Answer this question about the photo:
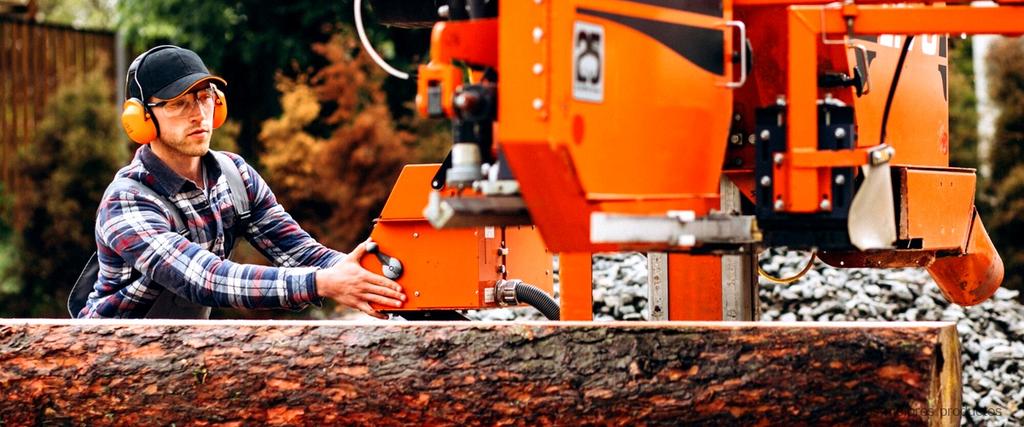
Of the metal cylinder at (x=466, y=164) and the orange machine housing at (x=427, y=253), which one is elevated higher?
the metal cylinder at (x=466, y=164)

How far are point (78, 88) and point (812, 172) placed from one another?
10065 millimetres

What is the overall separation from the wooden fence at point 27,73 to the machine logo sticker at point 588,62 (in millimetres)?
10817

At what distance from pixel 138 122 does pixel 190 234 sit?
17.6 inches

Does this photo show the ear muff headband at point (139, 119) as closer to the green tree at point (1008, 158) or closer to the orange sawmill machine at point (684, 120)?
the orange sawmill machine at point (684, 120)

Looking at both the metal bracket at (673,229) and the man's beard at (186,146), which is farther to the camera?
the man's beard at (186,146)

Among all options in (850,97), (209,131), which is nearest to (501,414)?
(850,97)

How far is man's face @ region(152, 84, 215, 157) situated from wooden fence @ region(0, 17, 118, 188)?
29.1 ft

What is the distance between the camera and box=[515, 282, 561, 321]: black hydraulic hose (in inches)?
189

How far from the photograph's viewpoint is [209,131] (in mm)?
5047

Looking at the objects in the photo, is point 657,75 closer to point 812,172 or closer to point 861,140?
point 812,172

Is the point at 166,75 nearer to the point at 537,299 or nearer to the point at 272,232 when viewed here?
the point at 272,232

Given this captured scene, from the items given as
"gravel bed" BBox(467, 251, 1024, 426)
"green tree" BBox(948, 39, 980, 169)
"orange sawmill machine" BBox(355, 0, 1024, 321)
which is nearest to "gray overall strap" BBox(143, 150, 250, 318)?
"orange sawmill machine" BBox(355, 0, 1024, 321)

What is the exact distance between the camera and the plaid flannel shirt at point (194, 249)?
4676 millimetres

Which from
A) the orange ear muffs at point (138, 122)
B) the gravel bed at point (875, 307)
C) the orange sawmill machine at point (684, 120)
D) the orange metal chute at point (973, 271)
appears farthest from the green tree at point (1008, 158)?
the orange ear muffs at point (138, 122)
